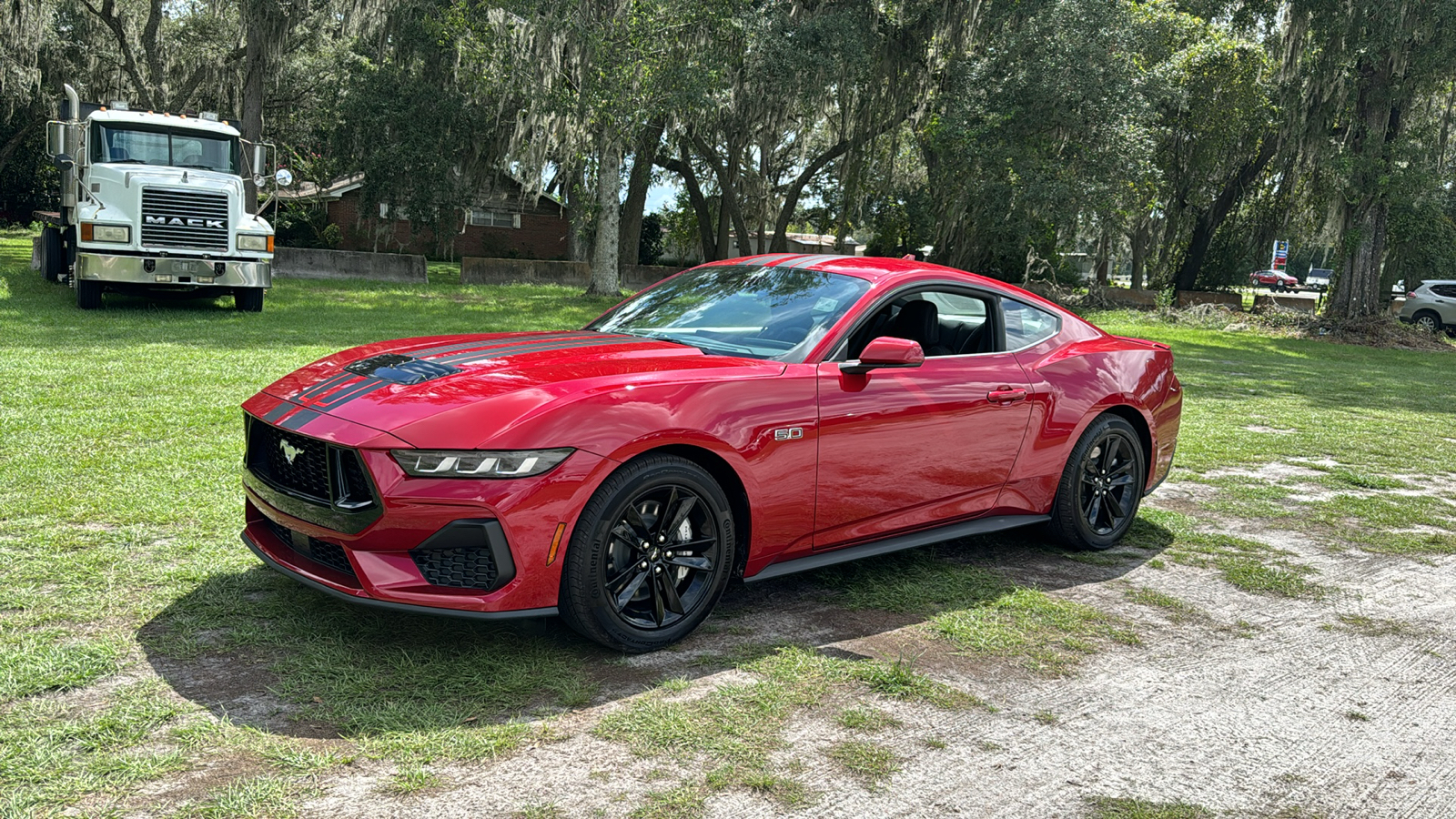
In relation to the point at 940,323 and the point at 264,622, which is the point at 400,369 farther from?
the point at 940,323

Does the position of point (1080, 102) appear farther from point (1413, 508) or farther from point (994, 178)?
point (1413, 508)

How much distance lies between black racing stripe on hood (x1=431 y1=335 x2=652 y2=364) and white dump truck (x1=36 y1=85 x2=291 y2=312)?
1150cm

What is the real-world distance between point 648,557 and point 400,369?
4.01ft

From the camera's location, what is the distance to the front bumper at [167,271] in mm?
14594

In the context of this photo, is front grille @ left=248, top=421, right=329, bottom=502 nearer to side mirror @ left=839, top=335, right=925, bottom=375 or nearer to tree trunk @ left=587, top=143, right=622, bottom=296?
side mirror @ left=839, top=335, right=925, bottom=375

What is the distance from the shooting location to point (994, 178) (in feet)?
86.8

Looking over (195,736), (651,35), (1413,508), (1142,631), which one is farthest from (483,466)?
(651,35)

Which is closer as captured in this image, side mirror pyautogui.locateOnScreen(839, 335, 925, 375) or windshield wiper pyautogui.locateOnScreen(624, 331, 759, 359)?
side mirror pyautogui.locateOnScreen(839, 335, 925, 375)

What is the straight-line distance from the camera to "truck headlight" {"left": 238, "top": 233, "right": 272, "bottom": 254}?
15492 mm

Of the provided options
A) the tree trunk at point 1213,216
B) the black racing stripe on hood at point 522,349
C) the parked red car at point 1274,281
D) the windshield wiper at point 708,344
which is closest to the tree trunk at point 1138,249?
the tree trunk at point 1213,216

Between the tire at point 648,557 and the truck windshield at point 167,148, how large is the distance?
14107 mm

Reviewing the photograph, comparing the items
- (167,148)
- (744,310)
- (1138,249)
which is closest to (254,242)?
(167,148)

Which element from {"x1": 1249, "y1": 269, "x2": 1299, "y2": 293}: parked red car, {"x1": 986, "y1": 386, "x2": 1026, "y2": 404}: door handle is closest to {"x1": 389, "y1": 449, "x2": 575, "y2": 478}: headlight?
{"x1": 986, "y1": 386, "x2": 1026, "y2": 404}: door handle

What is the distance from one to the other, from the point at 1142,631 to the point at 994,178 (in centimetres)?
2316
